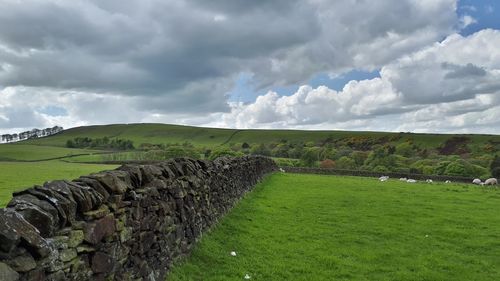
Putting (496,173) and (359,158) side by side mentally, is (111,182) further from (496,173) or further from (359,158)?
(359,158)

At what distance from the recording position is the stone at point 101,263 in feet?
17.2

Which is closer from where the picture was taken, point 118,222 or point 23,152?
point 118,222

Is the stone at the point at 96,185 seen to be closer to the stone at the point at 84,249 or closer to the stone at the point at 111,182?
the stone at the point at 111,182

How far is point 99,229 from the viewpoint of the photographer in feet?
17.4

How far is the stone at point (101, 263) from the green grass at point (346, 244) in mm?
2367

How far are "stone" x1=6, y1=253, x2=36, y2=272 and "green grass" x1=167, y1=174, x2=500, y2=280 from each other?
4.07 m

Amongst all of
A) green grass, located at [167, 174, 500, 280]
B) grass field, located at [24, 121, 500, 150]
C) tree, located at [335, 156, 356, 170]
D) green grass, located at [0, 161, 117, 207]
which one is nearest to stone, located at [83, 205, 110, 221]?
green grass, located at [167, 174, 500, 280]

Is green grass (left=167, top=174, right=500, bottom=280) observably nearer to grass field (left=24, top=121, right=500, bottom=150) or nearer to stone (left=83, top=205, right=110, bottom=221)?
stone (left=83, top=205, right=110, bottom=221)

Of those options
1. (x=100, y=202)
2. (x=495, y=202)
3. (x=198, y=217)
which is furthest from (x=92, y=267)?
(x=495, y=202)

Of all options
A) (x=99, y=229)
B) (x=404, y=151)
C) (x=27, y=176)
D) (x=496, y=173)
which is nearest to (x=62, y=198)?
(x=99, y=229)

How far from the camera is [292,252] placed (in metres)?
10.8

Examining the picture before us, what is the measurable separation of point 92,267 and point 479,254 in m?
10.1

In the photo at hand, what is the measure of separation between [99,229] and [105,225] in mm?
158

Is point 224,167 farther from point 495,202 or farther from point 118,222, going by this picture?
point 495,202
